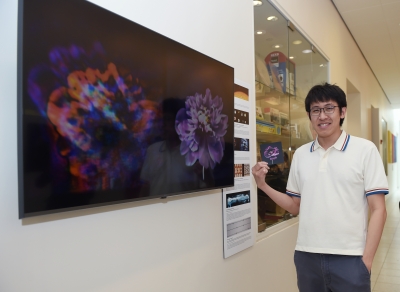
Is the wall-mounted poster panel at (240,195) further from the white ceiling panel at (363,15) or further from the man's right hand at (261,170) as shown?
the white ceiling panel at (363,15)

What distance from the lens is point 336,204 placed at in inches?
67.5

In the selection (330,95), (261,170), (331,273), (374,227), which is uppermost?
(330,95)

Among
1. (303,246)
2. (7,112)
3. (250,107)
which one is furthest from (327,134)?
(7,112)

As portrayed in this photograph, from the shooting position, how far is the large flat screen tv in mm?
1011

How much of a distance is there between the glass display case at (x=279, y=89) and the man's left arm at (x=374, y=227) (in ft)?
2.71

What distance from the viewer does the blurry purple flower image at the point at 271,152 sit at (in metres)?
2.02

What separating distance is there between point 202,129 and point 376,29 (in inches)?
212

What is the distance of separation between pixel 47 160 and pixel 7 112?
0.61 ft

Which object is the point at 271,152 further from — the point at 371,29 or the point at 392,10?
the point at 371,29

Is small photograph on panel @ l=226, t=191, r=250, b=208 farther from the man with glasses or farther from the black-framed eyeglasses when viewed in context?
the black-framed eyeglasses

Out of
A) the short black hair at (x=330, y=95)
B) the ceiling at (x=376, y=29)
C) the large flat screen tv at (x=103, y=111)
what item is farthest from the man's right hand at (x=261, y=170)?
the ceiling at (x=376, y=29)

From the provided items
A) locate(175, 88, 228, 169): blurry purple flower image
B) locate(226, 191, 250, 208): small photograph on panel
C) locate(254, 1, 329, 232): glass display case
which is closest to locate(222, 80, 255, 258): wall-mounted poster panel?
locate(226, 191, 250, 208): small photograph on panel

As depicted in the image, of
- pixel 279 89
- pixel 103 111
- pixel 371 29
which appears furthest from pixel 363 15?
pixel 103 111

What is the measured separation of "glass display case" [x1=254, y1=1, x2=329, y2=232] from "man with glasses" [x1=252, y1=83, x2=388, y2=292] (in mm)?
615
